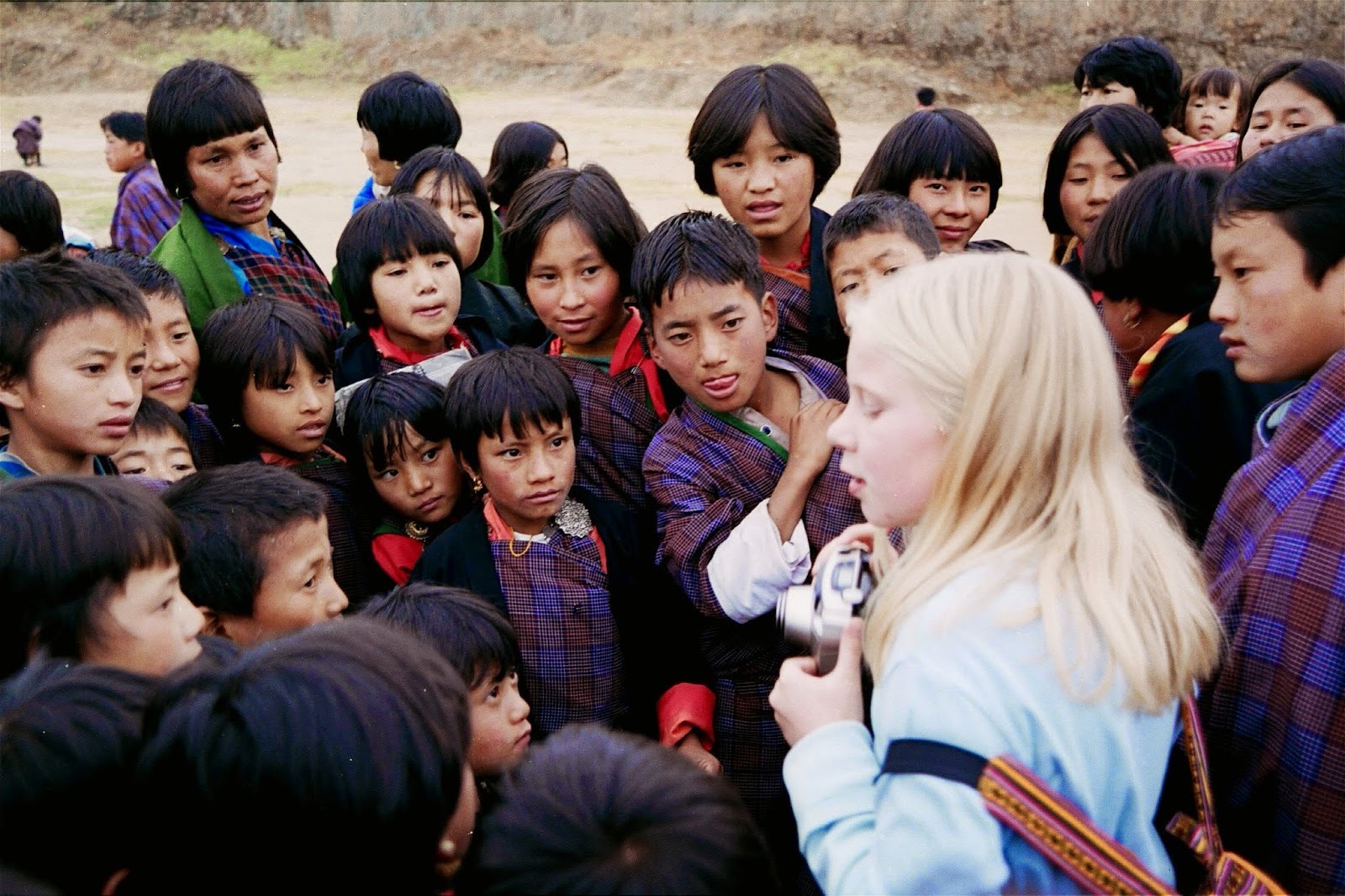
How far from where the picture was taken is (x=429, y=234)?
3.16 meters

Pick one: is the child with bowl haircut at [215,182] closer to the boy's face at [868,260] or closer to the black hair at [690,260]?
the black hair at [690,260]

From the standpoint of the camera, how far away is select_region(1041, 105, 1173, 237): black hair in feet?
11.5

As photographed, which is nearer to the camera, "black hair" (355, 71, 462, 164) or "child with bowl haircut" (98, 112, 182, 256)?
"black hair" (355, 71, 462, 164)

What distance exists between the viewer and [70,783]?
1.20 metres

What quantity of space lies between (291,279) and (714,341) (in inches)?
69.9

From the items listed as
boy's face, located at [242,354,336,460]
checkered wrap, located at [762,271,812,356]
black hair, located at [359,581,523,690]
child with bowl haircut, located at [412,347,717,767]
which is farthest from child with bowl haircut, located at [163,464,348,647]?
checkered wrap, located at [762,271,812,356]

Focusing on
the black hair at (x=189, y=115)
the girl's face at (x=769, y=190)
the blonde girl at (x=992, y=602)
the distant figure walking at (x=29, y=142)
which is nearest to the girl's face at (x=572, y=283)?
the girl's face at (x=769, y=190)

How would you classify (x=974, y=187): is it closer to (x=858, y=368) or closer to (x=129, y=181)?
(x=858, y=368)

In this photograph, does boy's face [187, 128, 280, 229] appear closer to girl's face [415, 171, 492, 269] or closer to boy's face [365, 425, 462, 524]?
girl's face [415, 171, 492, 269]

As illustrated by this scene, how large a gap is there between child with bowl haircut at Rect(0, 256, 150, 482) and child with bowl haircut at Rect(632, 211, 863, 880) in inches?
44.8

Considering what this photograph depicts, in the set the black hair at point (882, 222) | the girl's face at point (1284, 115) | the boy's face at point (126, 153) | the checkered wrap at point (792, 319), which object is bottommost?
the boy's face at point (126, 153)

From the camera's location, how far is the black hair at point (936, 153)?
11.0ft

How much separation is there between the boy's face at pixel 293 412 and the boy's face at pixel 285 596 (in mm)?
626

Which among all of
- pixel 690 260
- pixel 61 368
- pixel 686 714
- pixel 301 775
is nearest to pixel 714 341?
pixel 690 260
